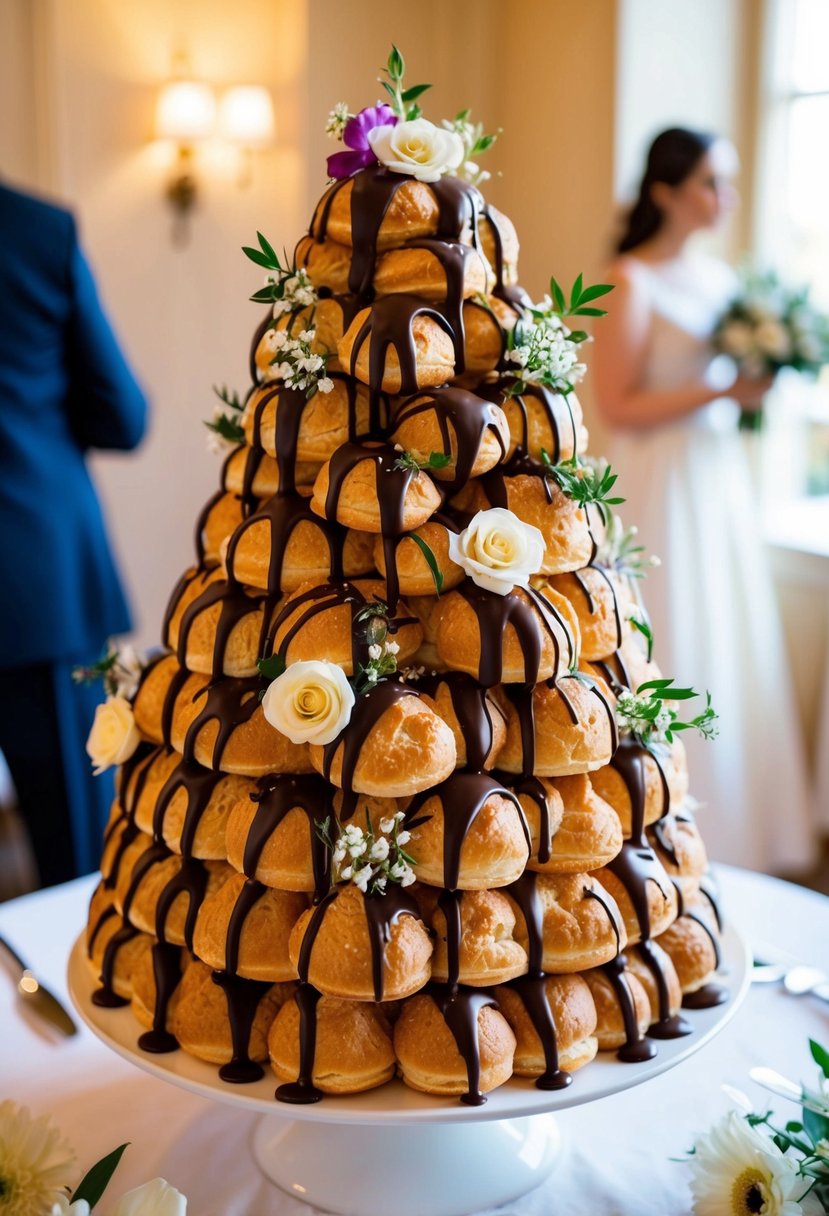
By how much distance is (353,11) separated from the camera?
175 inches

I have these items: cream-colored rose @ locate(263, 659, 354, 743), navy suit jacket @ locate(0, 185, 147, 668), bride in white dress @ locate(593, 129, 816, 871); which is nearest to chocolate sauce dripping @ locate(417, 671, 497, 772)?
cream-colored rose @ locate(263, 659, 354, 743)

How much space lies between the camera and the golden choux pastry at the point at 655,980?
1099 millimetres

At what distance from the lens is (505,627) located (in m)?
1.02

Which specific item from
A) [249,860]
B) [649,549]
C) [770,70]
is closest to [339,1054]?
[249,860]

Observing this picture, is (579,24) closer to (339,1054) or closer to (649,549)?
(649,549)

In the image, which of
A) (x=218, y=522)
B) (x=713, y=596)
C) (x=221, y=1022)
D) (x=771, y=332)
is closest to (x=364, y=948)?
(x=221, y=1022)

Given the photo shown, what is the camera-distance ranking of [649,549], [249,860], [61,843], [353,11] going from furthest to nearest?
1. [353,11]
2. [649,549]
3. [61,843]
4. [249,860]

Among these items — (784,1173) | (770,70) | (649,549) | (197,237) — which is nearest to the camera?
(784,1173)

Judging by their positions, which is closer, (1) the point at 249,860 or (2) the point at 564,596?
(1) the point at 249,860

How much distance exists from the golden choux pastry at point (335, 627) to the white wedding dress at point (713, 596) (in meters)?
2.43

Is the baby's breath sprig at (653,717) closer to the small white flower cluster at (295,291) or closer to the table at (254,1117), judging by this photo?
the table at (254,1117)

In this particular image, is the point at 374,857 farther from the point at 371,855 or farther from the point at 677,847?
the point at 677,847

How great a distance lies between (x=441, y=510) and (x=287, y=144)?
3.90 m

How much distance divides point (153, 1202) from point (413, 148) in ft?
2.96
